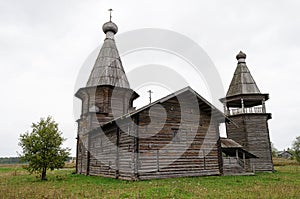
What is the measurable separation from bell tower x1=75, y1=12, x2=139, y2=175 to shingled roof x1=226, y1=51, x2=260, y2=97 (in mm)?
10630

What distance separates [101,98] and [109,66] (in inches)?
143

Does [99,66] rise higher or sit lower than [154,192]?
higher

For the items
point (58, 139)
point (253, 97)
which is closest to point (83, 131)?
point (58, 139)

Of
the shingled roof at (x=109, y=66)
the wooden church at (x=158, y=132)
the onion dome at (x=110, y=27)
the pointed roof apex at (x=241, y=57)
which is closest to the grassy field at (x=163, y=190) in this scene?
the wooden church at (x=158, y=132)

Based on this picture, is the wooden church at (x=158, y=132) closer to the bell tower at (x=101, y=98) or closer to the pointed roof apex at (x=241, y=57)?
the bell tower at (x=101, y=98)

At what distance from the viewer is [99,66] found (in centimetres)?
2328

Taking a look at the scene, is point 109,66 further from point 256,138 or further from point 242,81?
point 256,138

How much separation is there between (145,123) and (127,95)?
7.73 meters

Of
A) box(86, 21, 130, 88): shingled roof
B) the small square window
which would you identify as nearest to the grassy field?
the small square window

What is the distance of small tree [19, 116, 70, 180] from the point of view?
646 inches

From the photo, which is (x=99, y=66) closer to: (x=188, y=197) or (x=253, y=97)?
(x=253, y=97)

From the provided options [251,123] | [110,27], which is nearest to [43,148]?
[110,27]

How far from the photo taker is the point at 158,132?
14984 millimetres

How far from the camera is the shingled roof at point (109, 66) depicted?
863 inches
